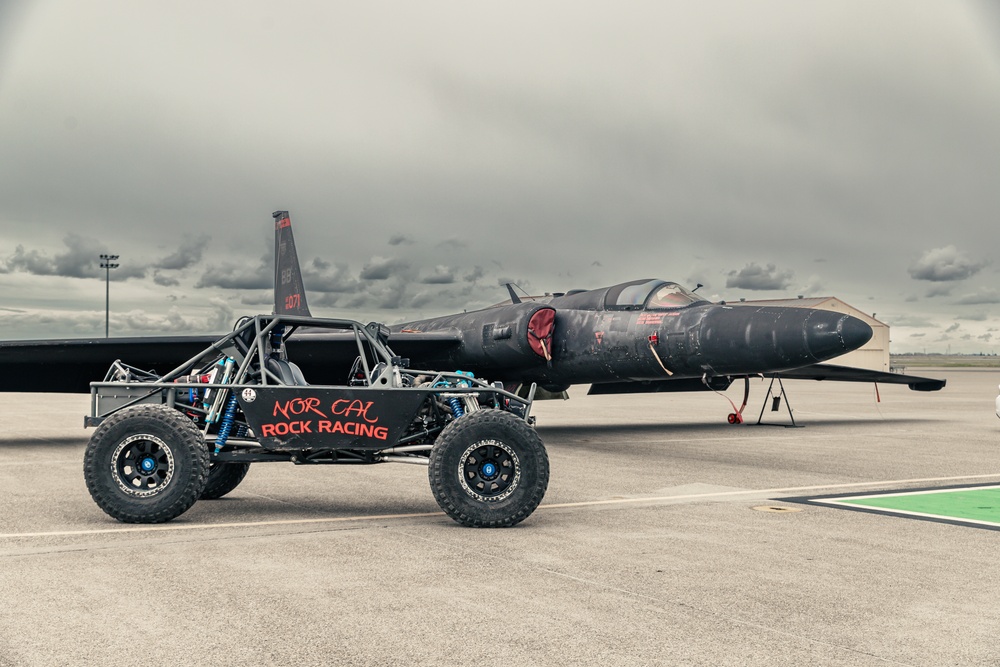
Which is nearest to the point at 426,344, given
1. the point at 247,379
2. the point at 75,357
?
the point at 75,357

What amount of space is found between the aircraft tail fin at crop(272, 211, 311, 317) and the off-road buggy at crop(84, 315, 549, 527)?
16.0m

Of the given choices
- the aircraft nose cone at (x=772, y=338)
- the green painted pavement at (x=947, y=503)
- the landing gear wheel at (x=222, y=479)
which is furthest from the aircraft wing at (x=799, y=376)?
the landing gear wheel at (x=222, y=479)

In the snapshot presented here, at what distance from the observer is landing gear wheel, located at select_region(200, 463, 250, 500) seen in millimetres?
9047

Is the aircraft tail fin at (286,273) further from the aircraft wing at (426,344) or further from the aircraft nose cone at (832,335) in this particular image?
the aircraft nose cone at (832,335)

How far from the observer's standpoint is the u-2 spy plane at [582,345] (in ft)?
43.6

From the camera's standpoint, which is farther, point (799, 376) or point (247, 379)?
point (799, 376)

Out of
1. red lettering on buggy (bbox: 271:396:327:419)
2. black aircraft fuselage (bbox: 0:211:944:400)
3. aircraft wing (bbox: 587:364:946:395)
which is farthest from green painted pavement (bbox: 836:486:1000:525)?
aircraft wing (bbox: 587:364:946:395)

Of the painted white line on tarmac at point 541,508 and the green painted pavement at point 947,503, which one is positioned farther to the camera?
the green painted pavement at point 947,503

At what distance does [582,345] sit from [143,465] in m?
8.97

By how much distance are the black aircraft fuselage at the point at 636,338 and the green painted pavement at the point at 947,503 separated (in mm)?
3414

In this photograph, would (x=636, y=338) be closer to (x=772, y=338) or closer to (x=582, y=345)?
(x=582, y=345)

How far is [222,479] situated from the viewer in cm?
922

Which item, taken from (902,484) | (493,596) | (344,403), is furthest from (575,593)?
(902,484)

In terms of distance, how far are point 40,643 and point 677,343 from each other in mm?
11130
